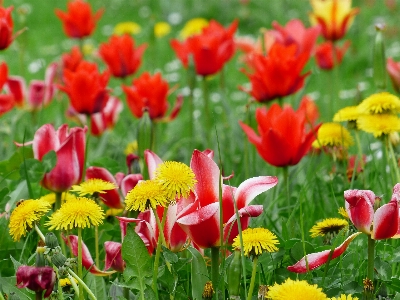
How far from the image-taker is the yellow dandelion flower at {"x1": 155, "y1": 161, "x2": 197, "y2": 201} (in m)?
Answer: 0.98

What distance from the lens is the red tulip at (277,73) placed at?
77.0 inches

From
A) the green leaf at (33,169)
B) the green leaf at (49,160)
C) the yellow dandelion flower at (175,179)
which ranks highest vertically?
the yellow dandelion flower at (175,179)

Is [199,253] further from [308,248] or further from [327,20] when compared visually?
[327,20]

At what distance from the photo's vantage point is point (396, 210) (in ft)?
3.28

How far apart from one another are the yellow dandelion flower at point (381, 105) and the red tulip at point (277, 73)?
501mm

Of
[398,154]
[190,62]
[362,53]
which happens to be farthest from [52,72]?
[362,53]

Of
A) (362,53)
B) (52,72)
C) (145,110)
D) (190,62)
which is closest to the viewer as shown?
(145,110)

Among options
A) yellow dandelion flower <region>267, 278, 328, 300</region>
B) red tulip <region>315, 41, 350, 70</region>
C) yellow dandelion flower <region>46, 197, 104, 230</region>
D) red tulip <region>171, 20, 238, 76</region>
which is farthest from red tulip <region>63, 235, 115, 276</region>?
red tulip <region>315, 41, 350, 70</region>

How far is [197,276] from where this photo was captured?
42.6 inches

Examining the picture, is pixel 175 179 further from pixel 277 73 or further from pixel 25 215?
pixel 277 73

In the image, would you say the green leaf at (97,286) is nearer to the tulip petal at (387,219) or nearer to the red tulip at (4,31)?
the tulip petal at (387,219)

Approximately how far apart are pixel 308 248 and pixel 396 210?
22cm

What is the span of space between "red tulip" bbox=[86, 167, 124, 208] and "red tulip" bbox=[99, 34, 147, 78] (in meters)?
1.12

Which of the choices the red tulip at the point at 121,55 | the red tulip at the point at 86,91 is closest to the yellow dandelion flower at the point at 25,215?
the red tulip at the point at 86,91
